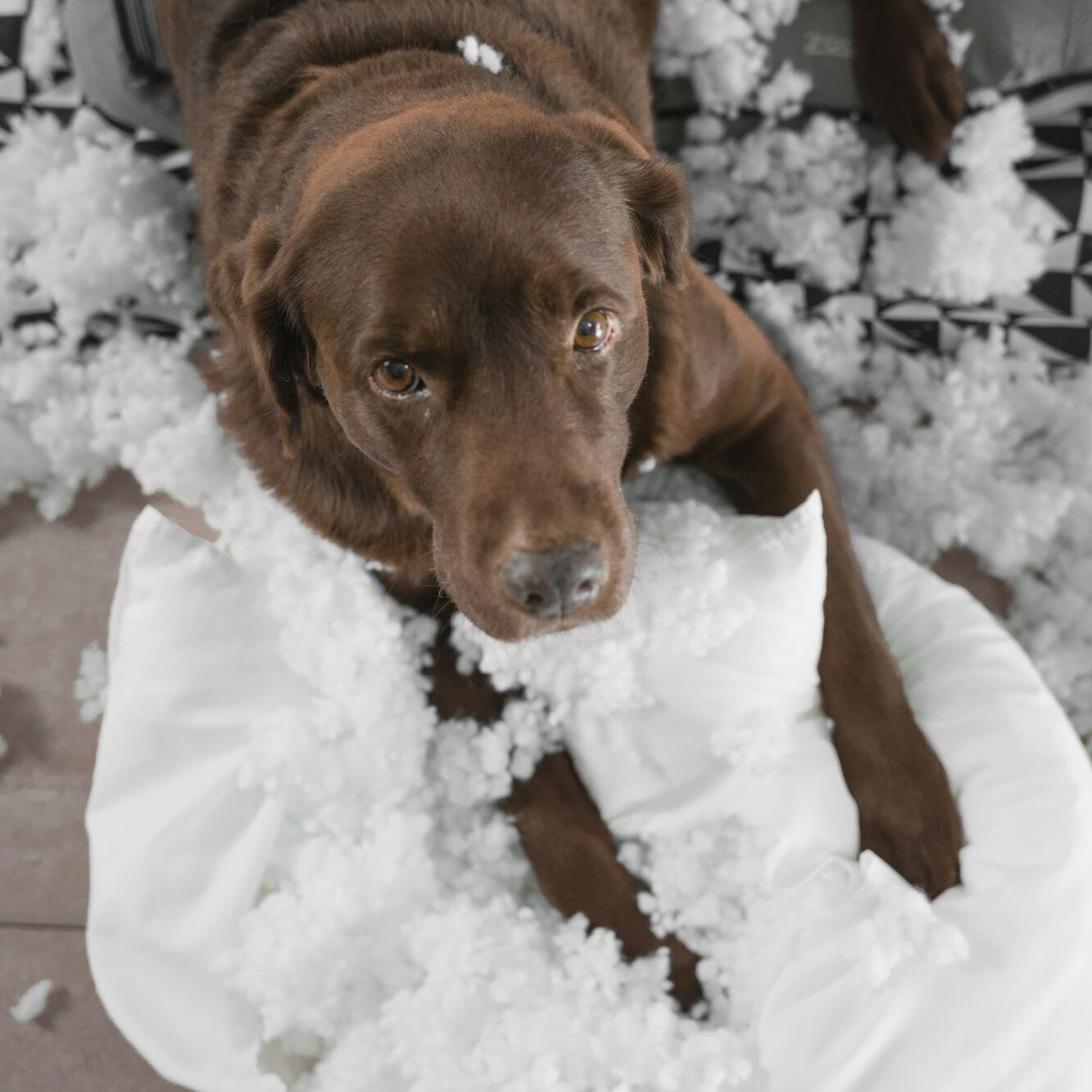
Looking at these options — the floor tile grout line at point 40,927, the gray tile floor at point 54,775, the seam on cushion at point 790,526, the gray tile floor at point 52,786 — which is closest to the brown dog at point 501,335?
the seam on cushion at point 790,526

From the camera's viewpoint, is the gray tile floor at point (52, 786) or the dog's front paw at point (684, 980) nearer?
the dog's front paw at point (684, 980)

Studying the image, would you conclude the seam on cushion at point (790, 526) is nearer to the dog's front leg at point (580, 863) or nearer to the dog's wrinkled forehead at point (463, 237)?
the dog's front leg at point (580, 863)

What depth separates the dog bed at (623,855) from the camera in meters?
1.30

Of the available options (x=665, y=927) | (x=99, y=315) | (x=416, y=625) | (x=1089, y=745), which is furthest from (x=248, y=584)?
(x=1089, y=745)

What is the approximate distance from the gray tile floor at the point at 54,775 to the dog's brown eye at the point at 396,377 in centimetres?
95

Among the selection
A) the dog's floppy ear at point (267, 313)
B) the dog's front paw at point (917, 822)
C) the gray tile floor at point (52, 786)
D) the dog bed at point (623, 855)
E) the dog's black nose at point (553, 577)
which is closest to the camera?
the dog's black nose at point (553, 577)

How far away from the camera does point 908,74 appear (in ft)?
5.76

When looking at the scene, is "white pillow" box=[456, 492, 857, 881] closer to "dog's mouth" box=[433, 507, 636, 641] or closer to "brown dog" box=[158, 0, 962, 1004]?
"brown dog" box=[158, 0, 962, 1004]

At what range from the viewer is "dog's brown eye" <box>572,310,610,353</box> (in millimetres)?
1076

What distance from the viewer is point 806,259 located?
189 cm

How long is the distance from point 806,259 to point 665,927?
3.95ft

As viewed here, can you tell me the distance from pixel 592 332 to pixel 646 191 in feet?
0.74

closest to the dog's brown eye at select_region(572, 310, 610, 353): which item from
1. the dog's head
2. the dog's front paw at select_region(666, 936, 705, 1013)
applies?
the dog's head

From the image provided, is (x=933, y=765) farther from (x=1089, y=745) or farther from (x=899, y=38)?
(x=899, y=38)
